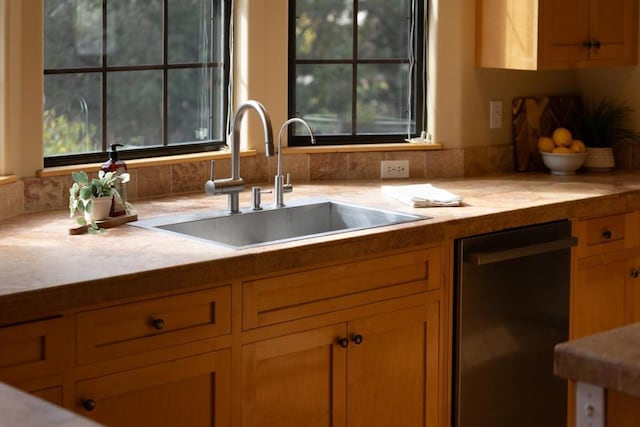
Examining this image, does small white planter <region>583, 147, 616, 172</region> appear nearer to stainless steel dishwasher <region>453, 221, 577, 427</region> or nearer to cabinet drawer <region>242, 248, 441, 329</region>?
stainless steel dishwasher <region>453, 221, 577, 427</region>

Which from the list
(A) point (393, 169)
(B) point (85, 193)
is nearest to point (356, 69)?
(A) point (393, 169)

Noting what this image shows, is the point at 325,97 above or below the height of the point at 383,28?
below

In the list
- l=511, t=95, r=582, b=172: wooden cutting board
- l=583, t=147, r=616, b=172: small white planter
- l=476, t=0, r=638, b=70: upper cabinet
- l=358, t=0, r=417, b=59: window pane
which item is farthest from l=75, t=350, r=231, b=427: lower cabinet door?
l=583, t=147, r=616, b=172: small white planter

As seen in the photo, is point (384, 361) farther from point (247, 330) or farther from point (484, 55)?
point (484, 55)

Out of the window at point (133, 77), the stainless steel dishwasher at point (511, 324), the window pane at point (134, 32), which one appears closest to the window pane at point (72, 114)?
the window at point (133, 77)

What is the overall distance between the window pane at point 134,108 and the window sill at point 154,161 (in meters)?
0.09

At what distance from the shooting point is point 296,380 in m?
3.16

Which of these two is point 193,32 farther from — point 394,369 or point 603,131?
point 603,131

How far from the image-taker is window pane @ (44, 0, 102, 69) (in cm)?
363

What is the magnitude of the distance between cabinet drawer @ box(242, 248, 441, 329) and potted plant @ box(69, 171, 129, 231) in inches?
21.7

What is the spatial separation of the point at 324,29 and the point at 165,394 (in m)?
1.92

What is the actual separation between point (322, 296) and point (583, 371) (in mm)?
1339

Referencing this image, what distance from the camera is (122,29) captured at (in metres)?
3.81

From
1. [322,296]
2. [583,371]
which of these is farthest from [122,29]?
[583,371]
